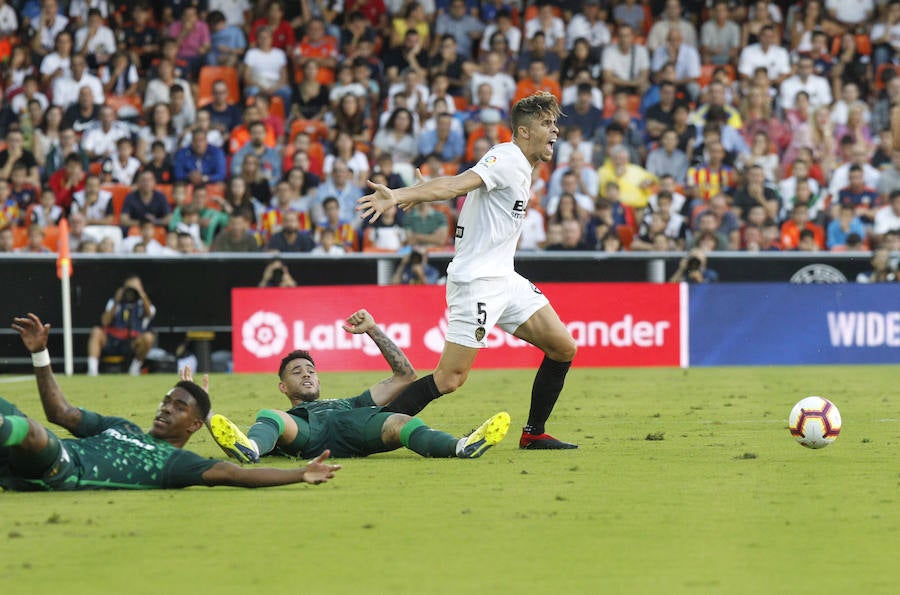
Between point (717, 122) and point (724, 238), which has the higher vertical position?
point (717, 122)

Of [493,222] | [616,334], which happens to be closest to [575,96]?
[616,334]

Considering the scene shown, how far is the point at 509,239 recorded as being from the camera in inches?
365

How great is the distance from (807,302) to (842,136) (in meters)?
4.68

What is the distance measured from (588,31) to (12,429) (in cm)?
1815

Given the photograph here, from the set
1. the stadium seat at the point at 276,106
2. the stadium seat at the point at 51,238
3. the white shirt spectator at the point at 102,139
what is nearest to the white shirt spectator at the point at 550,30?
the stadium seat at the point at 276,106

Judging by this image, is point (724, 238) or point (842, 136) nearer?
point (724, 238)

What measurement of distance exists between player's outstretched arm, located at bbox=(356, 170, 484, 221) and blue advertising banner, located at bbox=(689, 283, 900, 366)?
10.0 meters

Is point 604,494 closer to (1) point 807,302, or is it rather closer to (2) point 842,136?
(1) point 807,302

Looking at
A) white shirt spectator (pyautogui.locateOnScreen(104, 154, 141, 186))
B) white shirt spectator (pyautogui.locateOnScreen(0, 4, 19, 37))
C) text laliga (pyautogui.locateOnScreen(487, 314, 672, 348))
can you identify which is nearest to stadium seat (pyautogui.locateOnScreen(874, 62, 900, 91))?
text laliga (pyautogui.locateOnScreen(487, 314, 672, 348))

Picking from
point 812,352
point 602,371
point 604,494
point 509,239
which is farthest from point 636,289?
point 604,494

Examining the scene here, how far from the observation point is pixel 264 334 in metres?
18.0

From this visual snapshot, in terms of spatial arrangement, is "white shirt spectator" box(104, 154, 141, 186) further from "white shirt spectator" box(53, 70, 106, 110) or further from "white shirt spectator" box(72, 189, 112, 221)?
"white shirt spectator" box(53, 70, 106, 110)

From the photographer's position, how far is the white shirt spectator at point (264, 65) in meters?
22.2

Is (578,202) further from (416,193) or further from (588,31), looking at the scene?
(416,193)
